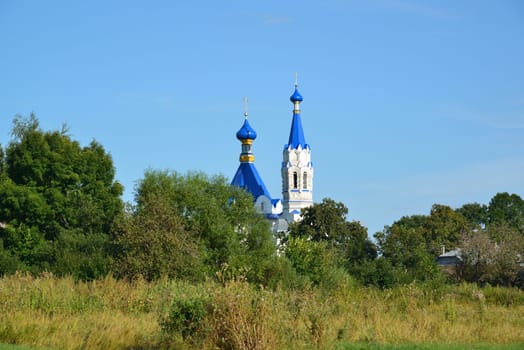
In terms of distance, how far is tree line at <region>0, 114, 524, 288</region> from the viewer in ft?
125

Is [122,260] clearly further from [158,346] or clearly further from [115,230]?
[158,346]

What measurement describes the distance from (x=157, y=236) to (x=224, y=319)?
19380mm

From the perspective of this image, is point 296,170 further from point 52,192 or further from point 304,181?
point 52,192

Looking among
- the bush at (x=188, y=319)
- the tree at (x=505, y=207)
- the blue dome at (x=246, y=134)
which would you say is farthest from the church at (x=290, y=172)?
the bush at (x=188, y=319)

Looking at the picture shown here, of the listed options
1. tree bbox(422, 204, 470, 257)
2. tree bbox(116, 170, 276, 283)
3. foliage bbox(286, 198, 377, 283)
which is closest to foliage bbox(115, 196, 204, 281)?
tree bbox(116, 170, 276, 283)

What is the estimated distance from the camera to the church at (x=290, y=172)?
11112 centimetres

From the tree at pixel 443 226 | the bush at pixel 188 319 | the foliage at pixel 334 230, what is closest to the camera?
the bush at pixel 188 319

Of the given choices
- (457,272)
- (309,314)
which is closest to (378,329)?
(309,314)

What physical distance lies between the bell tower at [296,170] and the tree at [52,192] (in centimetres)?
5541

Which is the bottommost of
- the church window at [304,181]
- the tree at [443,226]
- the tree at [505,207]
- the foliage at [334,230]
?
the foliage at [334,230]

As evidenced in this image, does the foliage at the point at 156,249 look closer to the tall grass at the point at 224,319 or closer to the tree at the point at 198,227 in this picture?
the tree at the point at 198,227

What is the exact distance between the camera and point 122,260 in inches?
1469

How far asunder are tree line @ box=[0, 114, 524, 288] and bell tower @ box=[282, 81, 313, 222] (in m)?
37.6

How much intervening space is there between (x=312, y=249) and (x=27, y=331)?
29.8m
